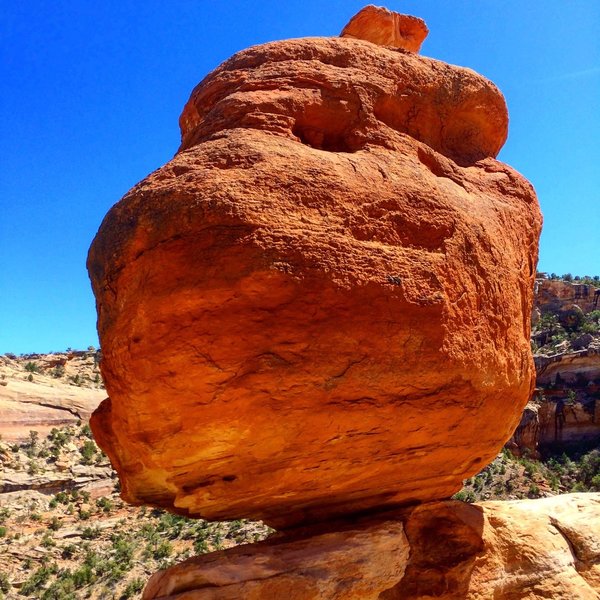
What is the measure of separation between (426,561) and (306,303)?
329 centimetres

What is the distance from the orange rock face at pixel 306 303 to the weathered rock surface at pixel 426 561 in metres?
0.44

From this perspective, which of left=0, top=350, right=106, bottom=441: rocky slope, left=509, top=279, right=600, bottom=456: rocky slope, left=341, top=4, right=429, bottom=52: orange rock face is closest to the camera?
left=341, top=4, right=429, bottom=52: orange rock face

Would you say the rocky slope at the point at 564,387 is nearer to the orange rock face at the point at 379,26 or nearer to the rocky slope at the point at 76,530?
the rocky slope at the point at 76,530

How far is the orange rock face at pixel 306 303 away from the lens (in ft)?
13.2

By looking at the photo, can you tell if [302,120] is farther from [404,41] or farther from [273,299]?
[404,41]

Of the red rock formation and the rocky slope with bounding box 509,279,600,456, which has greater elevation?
the red rock formation

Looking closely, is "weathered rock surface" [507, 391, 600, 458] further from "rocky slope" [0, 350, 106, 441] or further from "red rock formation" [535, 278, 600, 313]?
"rocky slope" [0, 350, 106, 441]

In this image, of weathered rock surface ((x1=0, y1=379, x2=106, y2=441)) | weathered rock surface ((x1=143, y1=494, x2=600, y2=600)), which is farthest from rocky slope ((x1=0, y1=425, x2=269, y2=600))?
weathered rock surface ((x1=143, y1=494, x2=600, y2=600))

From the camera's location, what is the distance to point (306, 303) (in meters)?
4.07

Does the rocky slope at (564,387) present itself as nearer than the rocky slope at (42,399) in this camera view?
No

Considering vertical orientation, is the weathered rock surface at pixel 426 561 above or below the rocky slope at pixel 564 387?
below

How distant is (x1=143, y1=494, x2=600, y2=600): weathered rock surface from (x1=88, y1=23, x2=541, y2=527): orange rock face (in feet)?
1.44

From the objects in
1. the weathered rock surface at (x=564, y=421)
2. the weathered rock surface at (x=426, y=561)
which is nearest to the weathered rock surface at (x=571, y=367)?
the weathered rock surface at (x=564, y=421)

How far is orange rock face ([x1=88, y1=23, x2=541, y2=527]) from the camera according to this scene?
4023mm
